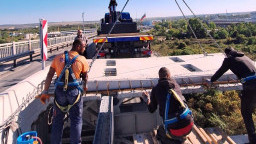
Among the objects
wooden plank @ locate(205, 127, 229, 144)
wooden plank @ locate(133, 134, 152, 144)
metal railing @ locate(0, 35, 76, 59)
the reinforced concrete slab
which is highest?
metal railing @ locate(0, 35, 76, 59)

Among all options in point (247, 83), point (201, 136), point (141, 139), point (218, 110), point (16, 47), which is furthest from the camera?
point (16, 47)

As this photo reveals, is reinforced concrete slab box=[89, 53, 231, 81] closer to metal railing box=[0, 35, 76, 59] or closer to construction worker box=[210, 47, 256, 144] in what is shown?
construction worker box=[210, 47, 256, 144]

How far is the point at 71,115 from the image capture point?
3660mm

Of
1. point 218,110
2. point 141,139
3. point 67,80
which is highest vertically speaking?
point 67,80

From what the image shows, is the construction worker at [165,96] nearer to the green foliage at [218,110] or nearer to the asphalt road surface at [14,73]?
the green foliage at [218,110]

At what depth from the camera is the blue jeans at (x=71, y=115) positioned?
11.6 feet

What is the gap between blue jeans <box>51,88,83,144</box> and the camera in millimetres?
3536

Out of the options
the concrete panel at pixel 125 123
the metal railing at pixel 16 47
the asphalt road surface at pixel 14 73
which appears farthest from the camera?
the metal railing at pixel 16 47

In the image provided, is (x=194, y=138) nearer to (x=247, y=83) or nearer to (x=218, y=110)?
(x=247, y=83)

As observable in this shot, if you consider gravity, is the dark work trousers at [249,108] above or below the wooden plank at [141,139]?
above

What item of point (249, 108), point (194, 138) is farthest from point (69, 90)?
point (249, 108)

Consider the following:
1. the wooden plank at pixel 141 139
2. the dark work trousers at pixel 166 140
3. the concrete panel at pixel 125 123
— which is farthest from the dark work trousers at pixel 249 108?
the concrete panel at pixel 125 123

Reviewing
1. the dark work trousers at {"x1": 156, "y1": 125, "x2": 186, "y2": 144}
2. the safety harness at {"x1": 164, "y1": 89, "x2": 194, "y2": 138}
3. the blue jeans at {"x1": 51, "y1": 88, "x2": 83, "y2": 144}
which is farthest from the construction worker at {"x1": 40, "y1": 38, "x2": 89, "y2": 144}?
the safety harness at {"x1": 164, "y1": 89, "x2": 194, "y2": 138}

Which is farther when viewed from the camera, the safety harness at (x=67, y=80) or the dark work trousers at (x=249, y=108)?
the dark work trousers at (x=249, y=108)
